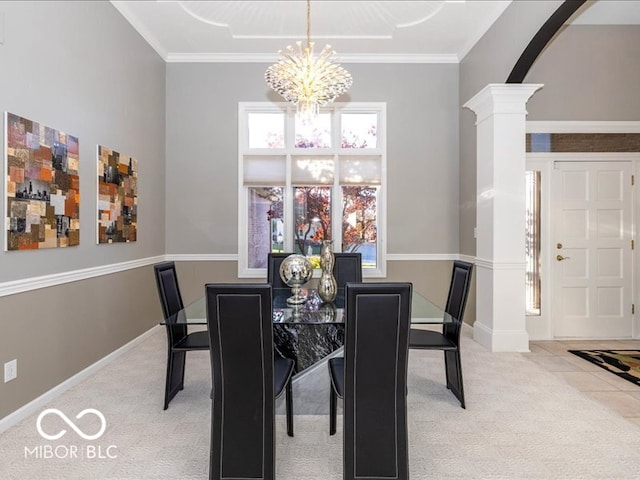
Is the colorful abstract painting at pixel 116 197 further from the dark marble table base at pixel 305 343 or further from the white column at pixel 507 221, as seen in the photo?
the white column at pixel 507 221

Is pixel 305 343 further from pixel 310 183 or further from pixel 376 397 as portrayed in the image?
pixel 310 183

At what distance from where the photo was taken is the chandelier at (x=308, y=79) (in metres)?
2.93

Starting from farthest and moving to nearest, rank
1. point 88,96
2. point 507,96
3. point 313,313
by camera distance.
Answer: point 507,96 < point 88,96 < point 313,313

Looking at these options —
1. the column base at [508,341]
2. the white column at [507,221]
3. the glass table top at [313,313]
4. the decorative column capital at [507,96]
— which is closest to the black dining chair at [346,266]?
the glass table top at [313,313]

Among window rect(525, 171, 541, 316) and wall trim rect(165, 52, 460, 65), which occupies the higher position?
wall trim rect(165, 52, 460, 65)

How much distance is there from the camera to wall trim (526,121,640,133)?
4102mm

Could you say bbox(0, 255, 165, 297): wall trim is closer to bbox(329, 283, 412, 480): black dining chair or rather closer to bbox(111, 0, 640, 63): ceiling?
bbox(329, 283, 412, 480): black dining chair

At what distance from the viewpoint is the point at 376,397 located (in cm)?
171

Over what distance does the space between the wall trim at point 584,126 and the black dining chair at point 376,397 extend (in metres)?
3.46

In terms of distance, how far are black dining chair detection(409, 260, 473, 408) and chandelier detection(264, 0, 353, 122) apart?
1.63 meters

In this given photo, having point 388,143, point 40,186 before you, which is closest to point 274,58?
point 388,143

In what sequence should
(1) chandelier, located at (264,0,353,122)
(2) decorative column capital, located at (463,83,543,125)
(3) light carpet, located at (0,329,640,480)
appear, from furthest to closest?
(2) decorative column capital, located at (463,83,543,125)
(1) chandelier, located at (264,0,353,122)
(3) light carpet, located at (0,329,640,480)

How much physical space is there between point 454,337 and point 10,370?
9.07ft

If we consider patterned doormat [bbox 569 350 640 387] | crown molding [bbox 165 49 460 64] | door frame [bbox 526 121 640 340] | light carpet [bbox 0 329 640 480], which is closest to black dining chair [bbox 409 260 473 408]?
light carpet [bbox 0 329 640 480]
